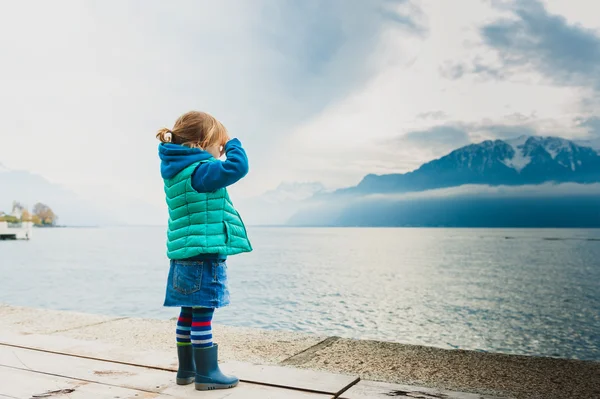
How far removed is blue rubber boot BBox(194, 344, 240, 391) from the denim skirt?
0.85 feet

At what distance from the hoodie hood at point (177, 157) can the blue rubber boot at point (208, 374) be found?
0.98 meters

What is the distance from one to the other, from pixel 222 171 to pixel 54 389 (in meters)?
1.43

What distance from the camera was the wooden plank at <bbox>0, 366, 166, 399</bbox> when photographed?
2592mm

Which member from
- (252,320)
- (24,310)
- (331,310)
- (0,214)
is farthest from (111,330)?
(0,214)

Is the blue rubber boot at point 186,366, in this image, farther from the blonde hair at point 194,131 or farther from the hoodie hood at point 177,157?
the blonde hair at point 194,131

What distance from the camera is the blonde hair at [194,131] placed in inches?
114

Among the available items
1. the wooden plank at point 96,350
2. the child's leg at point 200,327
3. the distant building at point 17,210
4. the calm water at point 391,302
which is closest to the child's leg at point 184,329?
the child's leg at point 200,327

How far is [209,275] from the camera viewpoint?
9.20 ft

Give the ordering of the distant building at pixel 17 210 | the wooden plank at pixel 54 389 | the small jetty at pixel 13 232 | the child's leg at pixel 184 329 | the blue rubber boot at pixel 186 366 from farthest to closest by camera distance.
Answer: the distant building at pixel 17 210 < the small jetty at pixel 13 232 < the child's leg at pixel 184 329 < the blue rubber boot at pixel 186 366 < the wooden plank at pixel 54 389

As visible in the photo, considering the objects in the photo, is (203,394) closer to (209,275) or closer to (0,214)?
(209,275)

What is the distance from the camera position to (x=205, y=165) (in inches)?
108

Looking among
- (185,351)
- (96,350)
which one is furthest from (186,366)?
(96,350)

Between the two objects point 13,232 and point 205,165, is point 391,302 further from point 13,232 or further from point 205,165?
point 13,232

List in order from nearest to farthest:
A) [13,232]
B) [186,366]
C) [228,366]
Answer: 1. [186,366]
2. [228,366]
3. [13,232]
